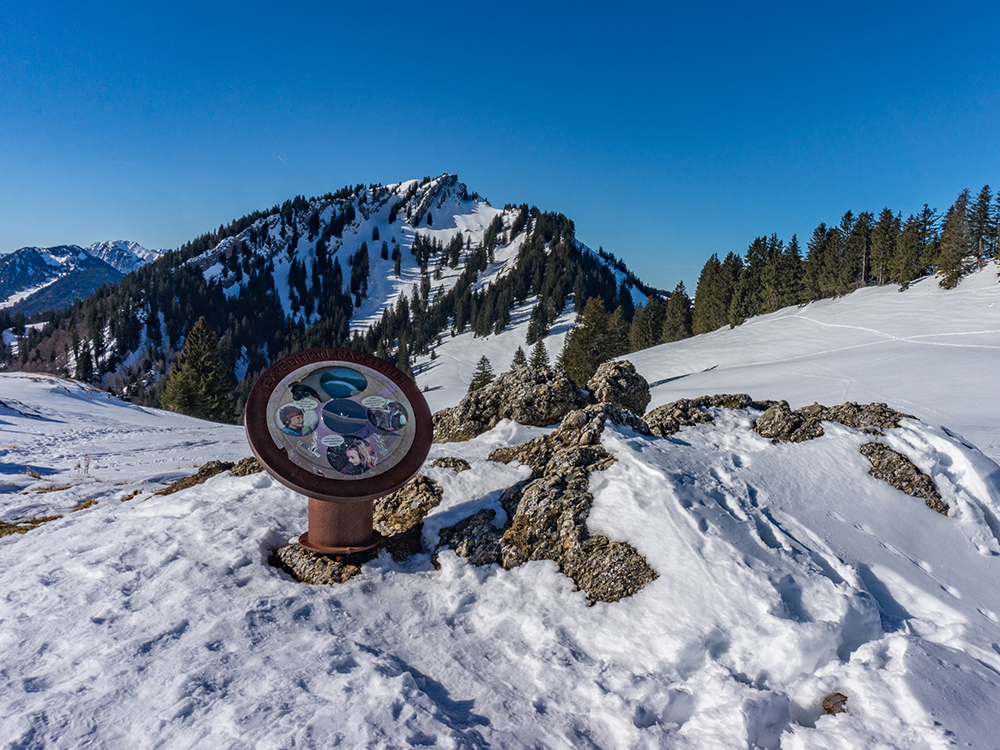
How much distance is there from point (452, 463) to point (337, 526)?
217 cm

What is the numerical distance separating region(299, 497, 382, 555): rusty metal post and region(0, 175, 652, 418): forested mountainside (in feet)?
288

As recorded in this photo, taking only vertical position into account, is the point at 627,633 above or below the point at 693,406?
below

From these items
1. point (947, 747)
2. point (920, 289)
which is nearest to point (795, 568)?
point (947, 747)

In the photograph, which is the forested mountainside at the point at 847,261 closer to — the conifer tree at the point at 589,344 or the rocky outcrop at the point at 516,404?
the conifer tree at the point at 589,344

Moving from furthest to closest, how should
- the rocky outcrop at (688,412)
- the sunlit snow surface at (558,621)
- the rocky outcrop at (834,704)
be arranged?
the rocky outcrop at (688,412), the rocky outcrop at (834,704), the sunlit snow surface at (558,621)

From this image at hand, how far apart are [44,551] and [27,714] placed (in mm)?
2928

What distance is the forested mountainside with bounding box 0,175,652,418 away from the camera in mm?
116562

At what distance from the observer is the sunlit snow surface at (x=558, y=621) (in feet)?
10.2

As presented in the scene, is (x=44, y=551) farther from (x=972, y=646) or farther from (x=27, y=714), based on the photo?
(x=972, y=646)

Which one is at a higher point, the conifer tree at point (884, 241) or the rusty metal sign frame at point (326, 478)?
the conifer tree at point (884, 241)

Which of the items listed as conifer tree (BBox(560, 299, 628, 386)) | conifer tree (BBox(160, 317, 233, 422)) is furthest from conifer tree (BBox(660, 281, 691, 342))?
conifer tree (BBox(160, 317, 233, 422))

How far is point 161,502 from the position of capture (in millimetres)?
6465

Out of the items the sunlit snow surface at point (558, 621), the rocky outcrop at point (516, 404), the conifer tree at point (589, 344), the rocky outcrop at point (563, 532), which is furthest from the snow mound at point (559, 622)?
the conifer tree at point (589, 344)

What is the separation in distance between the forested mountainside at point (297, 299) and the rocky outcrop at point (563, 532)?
284 feet
